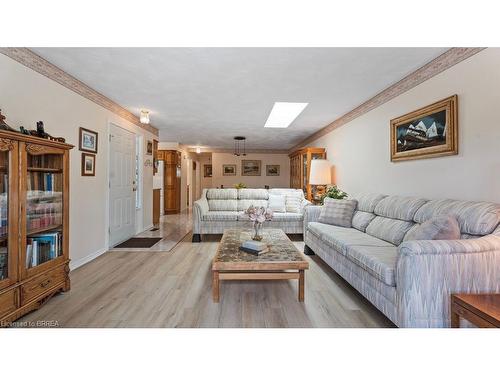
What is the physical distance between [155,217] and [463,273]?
5899 mm

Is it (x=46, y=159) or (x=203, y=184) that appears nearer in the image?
(x=46, y=159)

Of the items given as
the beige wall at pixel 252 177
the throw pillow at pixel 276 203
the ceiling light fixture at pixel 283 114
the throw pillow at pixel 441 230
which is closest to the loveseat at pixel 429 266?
the throw pillow at pixel 441 230

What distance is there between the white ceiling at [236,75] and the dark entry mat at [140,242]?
2282mm

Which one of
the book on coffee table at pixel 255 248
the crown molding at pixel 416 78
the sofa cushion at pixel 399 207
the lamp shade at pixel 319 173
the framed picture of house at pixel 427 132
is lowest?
the book on coffee table at pixel 255 248

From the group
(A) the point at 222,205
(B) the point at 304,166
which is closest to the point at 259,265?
(A) the point at 222,205

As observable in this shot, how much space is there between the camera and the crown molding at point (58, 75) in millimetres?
2299

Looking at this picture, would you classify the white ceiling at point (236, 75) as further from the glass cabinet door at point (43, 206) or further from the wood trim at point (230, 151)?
the wood trim at point (230, 151)

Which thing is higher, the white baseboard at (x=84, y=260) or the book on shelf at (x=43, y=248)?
the book on shelf at (x=43, y=248)

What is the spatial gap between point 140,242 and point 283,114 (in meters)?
3.42

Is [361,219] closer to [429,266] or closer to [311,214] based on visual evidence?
[311,214]

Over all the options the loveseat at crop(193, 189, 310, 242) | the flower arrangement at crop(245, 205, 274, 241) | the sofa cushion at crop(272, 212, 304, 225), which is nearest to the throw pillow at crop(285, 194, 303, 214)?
the loveseat at crop(193, 189, 310, 242)

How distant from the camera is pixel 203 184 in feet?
40.7
